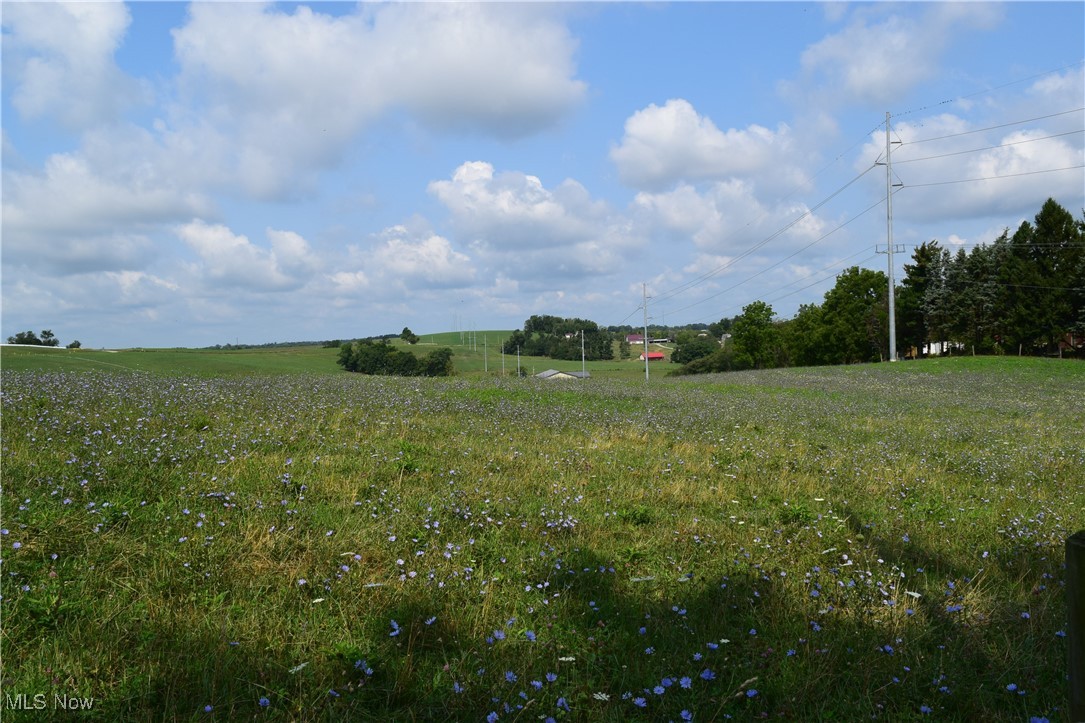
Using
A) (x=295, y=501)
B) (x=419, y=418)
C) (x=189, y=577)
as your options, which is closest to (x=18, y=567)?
(x=189, y=577)

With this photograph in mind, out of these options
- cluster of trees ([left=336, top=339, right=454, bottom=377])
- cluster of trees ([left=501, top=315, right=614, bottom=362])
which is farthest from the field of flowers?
cluster of trees ([left=501, top=315, right=614, bottom=362])

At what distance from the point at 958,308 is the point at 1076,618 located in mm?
77458

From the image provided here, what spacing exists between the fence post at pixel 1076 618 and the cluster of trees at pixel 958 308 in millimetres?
71268

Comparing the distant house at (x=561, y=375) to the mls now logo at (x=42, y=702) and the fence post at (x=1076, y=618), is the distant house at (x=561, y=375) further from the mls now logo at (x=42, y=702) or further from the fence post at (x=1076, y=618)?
the fence post at (x=1076, y=618)

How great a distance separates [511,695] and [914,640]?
268 cm

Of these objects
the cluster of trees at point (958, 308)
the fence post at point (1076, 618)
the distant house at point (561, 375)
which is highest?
the cluster of trees at point (958, 308)

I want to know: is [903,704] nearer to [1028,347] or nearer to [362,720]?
[362,720]

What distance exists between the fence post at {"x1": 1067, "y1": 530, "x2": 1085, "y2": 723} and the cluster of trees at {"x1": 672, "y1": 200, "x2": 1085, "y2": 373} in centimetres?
7127

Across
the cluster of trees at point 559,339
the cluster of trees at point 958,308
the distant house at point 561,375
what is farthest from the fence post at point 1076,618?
the cluster of trees at point 559,339

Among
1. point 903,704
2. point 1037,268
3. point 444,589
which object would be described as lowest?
point 903,704

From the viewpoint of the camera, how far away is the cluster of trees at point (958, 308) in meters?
58.1

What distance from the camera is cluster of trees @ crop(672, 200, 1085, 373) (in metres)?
58.1

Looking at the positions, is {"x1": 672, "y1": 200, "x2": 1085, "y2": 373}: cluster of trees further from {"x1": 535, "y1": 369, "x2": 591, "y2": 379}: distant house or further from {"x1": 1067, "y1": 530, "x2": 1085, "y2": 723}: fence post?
{"x1": 1067, "y1": 530, "x2": 1085, "y2": 723}: fence post

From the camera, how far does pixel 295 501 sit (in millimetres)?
6191
